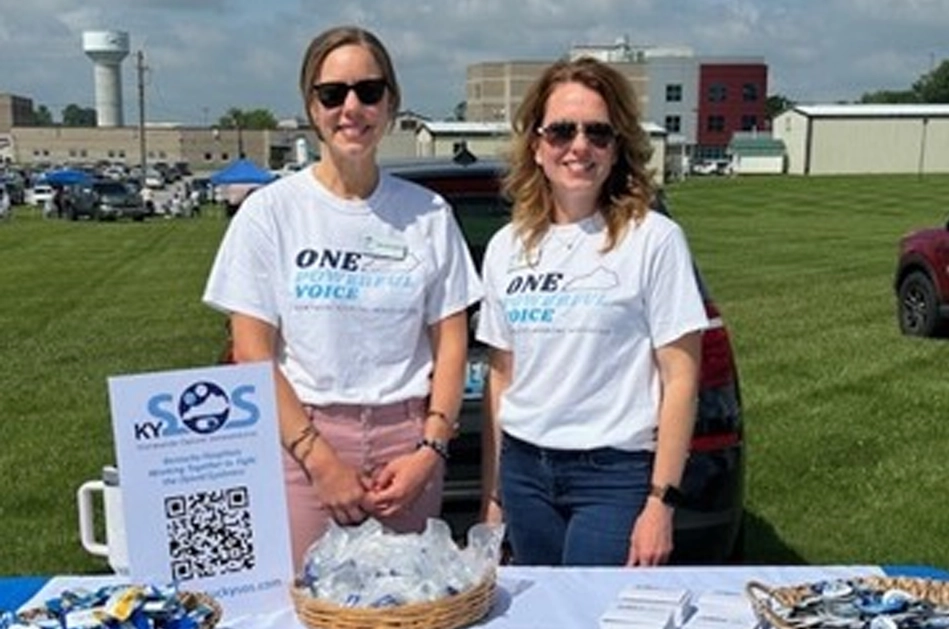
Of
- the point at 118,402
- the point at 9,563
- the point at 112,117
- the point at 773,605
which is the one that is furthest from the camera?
the point at 112,117

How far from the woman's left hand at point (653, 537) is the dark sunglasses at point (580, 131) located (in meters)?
0.82

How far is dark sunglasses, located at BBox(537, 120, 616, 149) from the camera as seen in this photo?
2.70m

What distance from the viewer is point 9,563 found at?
524cm

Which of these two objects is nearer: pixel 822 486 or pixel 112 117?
pixel 822 486

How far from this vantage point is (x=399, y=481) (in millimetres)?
2789

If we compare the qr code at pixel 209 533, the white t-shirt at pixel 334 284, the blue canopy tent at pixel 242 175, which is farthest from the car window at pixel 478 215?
the blue canopy tent at pixel 242 175

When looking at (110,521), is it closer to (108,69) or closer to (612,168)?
(612,168)

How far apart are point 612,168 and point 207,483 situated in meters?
1.17

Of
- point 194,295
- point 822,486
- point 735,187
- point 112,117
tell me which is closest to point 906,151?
point 735,187

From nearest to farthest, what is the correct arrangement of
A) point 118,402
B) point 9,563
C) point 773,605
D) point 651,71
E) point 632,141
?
point 773,605
point 118,402
point 632,141
point 9,563
point 651,71

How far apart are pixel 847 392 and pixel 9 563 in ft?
19.2

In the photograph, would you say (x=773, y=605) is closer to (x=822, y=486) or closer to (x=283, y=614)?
(x=283, y=614)

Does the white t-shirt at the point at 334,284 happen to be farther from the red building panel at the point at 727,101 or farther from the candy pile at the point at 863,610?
the red building panel at the point at 727,101

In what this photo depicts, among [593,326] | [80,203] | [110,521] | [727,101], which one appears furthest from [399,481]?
[727,101]
